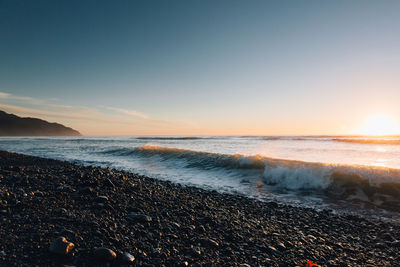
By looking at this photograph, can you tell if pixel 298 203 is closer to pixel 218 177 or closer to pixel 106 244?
pixel 218 177

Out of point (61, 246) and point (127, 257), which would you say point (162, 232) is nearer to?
point (127, 257)

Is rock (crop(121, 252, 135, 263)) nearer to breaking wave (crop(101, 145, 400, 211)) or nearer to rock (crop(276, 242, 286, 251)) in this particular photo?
rock (crop(276, 242, 286, 251))

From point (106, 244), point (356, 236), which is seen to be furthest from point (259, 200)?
point (106, 244)

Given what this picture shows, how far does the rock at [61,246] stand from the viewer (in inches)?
127

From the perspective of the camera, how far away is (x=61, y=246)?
329cm

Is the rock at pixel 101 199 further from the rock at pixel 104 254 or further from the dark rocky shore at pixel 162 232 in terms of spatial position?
the rock at pixel 104 254

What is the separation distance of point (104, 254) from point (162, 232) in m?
1.43

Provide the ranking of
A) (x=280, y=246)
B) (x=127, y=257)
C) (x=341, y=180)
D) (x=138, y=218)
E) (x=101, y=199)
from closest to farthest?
(x=127, y=257), (x=280, y=246), (x=138, y=218), (x=101, y=199), (x=341, y=180)

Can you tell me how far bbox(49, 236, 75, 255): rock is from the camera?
3.23m

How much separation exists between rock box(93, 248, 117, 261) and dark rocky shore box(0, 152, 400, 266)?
0.05 feet

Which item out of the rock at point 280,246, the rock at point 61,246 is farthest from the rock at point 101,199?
the rock at point 280,246

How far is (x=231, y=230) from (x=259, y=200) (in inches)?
153

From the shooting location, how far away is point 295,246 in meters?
4.68

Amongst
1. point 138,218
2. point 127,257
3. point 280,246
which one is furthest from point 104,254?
point 280,246
